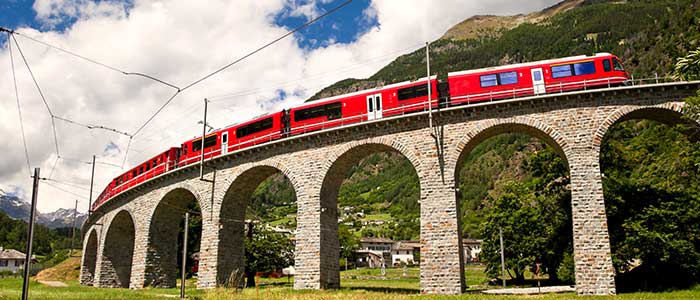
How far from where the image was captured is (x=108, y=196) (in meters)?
53.5

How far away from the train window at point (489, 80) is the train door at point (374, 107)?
599cm

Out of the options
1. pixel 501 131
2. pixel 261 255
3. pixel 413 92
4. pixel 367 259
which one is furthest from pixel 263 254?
pixel 367 259

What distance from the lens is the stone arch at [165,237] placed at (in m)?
41.3

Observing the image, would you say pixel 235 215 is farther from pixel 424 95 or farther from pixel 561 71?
pixel 561 71

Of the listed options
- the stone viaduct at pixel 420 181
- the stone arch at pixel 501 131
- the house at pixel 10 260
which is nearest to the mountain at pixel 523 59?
the stone viaduct at pixel 420 181

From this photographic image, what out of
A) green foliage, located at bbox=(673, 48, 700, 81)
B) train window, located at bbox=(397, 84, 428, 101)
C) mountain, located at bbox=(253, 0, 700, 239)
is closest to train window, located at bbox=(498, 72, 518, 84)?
train window, located at bbox=(397, 84, 428, 101)

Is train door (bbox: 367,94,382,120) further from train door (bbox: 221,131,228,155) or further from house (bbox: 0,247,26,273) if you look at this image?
house (bbox: 0,247,26,273)

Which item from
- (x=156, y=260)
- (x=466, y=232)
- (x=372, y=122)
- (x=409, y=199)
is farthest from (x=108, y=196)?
(x=409, y=199)

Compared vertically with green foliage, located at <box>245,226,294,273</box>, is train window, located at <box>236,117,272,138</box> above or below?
above

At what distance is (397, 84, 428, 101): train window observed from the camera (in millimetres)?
29562

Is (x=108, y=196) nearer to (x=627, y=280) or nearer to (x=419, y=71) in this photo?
(x=627, y=280)

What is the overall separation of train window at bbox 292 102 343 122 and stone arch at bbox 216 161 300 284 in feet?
11.0

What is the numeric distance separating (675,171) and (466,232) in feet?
329

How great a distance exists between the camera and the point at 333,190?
3288 centimetres
